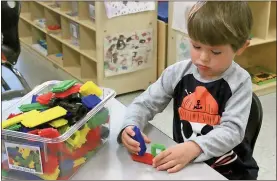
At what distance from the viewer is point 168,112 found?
2.35 metres

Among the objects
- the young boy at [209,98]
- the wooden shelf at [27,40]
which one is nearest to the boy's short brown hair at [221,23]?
the young boy at [209,98]

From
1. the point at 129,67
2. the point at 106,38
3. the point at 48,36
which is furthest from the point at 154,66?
the point at 48,36

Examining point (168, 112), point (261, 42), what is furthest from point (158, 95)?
point (261, 42)

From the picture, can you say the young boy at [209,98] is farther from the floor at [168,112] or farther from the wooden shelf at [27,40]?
the wooden shelf at [27,40]

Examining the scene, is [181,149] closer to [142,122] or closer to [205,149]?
[205,149]

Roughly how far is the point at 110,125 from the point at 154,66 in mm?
1680

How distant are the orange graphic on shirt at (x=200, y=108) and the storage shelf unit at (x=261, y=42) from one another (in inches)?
58.8

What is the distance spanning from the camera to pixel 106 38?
244cm

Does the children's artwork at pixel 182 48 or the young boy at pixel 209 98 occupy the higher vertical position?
the young boy at pixel 209 98

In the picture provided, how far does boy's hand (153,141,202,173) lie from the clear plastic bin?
0.49ft

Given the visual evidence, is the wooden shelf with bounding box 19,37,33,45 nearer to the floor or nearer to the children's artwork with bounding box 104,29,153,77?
the floor

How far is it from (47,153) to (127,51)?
1775mm

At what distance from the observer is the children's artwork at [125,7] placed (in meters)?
2.33

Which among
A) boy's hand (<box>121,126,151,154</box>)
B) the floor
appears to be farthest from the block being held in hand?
the floor
